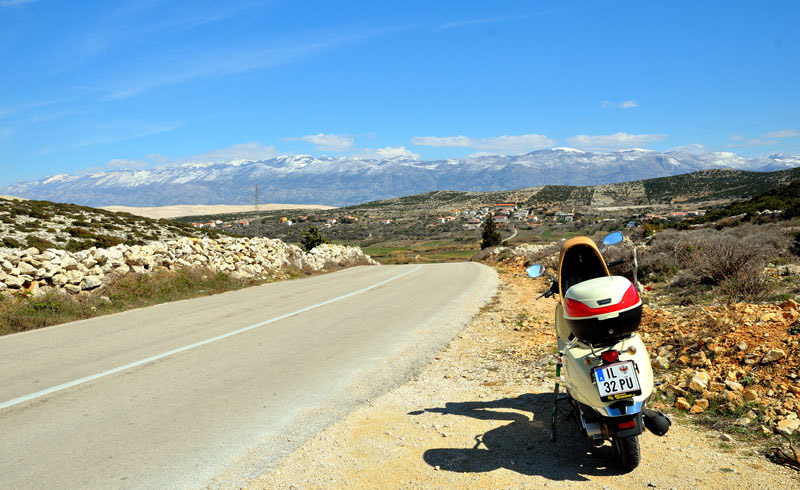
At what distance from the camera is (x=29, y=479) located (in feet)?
12.7

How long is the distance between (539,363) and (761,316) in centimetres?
278

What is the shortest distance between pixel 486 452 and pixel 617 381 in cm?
127

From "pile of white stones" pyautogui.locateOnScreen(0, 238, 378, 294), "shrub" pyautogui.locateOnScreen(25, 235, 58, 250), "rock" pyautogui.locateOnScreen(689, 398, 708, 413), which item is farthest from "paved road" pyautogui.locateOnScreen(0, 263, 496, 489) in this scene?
"shrub" pyautogui.locateOnScreen(25, 235, 58, 250)

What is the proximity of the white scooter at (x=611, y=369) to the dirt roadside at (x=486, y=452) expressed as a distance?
0.32m

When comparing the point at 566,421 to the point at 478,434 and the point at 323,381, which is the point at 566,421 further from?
the point at 323,381

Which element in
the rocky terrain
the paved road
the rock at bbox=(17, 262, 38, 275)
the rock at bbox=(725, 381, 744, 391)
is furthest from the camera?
the rock at bbox=(17, 262, 38, 275)

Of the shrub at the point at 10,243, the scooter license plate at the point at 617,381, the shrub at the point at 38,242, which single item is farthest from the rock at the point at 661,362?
the shrub at the point at 10,243

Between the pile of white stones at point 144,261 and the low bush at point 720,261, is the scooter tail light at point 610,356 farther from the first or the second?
the pile of white stones at point 144,261

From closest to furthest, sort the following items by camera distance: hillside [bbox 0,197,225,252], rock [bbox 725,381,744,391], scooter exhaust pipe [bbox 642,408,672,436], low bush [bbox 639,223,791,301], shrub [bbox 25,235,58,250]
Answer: scooter exhaust pipe [bbox 642,408,672,436]
rock [bbox 725,381,744,391]
low bush [bbox 639,223,791,301]
shrub [bbox 25,235,58,250]
hillside [bbox 0,197,225,252]

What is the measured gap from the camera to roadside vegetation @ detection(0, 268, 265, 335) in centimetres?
1046

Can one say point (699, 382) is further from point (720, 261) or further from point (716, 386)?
point (720, 261)

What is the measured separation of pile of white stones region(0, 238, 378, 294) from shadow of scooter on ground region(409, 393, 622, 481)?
1086 centimetres

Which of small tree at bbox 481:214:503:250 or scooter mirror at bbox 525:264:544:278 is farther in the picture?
small tree at bbox 481:214:503:250

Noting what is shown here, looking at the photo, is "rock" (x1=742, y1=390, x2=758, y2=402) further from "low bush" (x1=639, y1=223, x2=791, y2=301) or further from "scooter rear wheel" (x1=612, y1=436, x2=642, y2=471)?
"low bush" (x1=639, y1=223, x2=791, y2=301)
